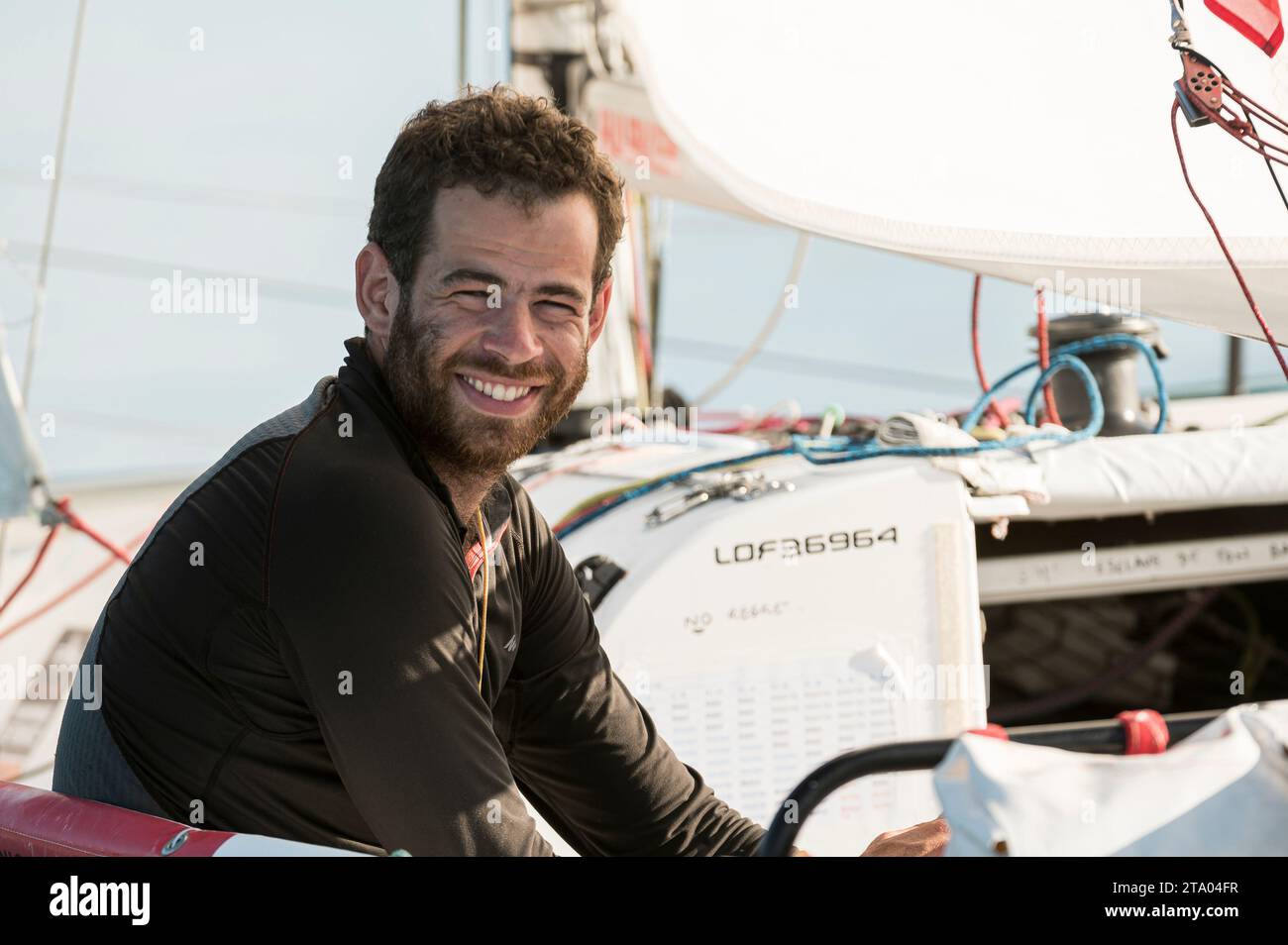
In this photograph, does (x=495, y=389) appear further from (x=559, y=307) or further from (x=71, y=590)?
(x=71, y=590)

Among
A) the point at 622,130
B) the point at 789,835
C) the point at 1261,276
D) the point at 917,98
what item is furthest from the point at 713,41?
the point at 622,130

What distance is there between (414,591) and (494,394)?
25 centimetres

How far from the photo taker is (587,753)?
158cm

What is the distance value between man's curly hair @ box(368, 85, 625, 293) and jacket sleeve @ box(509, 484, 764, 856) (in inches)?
13.1

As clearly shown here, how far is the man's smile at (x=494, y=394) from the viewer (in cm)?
139

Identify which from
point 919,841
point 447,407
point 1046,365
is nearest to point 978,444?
point 1046,365

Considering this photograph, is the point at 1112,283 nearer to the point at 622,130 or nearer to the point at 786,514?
the point at 786,514

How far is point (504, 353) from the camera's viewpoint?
141 centimetres

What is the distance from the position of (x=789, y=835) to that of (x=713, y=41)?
168 centimetres

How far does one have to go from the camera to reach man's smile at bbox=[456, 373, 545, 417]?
1.39m

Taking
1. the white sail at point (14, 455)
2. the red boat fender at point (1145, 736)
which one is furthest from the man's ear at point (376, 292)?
the white sail at point (14, 455)

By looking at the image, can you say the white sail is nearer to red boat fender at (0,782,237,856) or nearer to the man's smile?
red boat fender at (0,782,237,856)

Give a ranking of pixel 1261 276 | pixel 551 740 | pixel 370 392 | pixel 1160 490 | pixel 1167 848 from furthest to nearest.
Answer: pixel 1160 490, pixel 1261 276, pixel 551 740, pixel 370 392, pixel 1167 848
